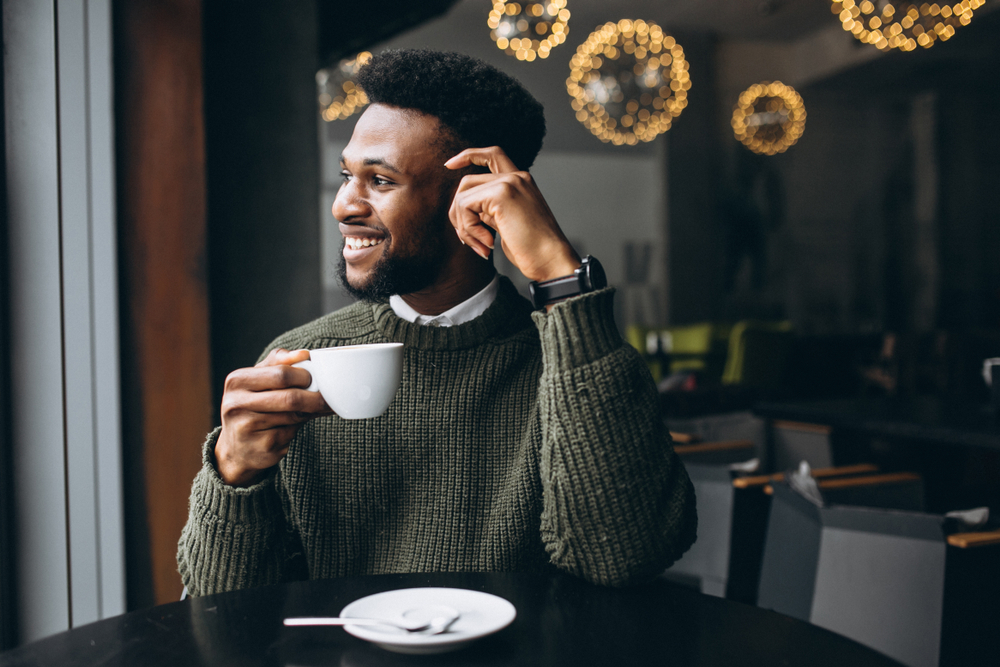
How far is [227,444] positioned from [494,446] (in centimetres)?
36

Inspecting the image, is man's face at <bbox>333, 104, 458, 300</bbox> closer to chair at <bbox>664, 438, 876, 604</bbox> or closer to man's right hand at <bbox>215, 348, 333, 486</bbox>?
man's right hand at <bbox>215, 348, 333, 486</bbox>

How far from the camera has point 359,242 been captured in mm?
1066

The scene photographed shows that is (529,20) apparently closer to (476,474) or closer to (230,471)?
(476,474)

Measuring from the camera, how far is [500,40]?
3.64m

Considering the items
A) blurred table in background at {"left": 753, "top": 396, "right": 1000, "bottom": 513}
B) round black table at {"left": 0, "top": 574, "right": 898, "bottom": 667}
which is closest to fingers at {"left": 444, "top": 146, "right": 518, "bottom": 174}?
round black table at {"left": 0, "top": 574, "right": 898, "bottom": 667}

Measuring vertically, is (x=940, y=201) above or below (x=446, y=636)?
above

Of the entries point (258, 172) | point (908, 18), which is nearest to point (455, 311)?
point (258, 172)

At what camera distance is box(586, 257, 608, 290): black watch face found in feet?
2.93

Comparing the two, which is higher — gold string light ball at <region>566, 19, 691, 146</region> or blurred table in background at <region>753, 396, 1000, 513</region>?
gold string light ball at <region>566, 19, 691, 146</region>

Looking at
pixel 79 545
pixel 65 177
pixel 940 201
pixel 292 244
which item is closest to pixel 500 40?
pixel 292 244

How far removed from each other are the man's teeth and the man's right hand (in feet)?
1.04

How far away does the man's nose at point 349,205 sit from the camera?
1037 mm

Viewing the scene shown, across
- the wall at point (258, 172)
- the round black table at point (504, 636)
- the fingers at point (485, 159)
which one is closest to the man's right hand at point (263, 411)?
the round black table at point (504, 636)

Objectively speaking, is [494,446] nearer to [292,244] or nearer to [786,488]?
[786,488]
